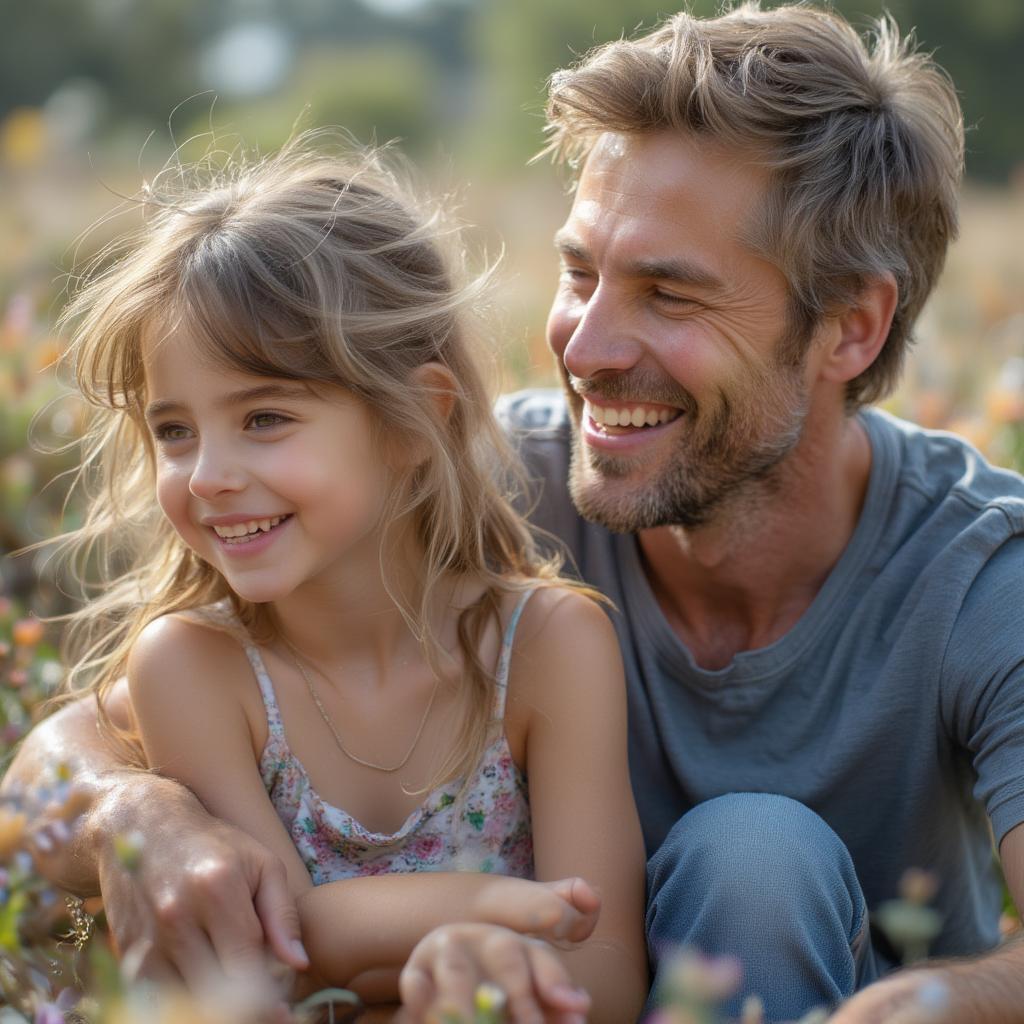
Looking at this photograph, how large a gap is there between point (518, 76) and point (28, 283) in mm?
29244

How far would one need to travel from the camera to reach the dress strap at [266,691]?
99.3 inches

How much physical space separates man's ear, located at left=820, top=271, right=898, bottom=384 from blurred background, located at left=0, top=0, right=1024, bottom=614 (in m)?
0.68

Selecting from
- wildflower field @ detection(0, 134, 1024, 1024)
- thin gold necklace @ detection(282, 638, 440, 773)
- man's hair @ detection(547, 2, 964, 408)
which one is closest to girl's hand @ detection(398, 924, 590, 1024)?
wildflower field @ detection(0, 134, 1024, 1024)

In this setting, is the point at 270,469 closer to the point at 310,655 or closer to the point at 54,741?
the point at 310,655

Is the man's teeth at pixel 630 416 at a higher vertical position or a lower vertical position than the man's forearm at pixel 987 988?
higher

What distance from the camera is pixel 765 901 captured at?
7.34 feet

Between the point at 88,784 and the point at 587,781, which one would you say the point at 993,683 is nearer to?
the point at 587,781

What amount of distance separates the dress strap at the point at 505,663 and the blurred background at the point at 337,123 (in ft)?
2.01

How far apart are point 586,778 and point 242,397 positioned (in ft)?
A: 2.77

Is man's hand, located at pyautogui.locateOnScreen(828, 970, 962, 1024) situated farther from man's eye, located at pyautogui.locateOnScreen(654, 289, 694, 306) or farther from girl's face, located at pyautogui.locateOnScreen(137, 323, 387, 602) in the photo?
man's eye, located at pyautogui.locateOnScreen(654, 289, 694, 306)

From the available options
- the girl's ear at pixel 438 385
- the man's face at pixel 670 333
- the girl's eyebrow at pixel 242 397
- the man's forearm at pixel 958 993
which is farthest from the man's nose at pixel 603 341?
the man's forearm at pixel 958 993

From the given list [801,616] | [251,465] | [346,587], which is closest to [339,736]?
[346,587]

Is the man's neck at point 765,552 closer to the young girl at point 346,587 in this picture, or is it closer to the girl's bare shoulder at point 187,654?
the young girl at point 346,587

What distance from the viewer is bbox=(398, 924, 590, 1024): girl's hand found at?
5.50ft
